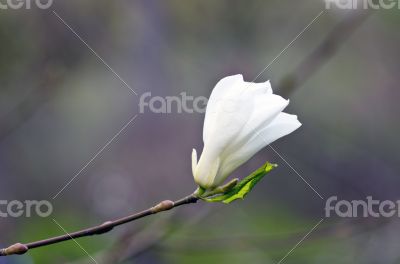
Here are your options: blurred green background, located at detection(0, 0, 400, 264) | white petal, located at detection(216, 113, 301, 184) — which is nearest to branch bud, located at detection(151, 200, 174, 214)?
white petal, located at detection(216, 113, 301, 184)

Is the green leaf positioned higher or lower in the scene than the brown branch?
higher

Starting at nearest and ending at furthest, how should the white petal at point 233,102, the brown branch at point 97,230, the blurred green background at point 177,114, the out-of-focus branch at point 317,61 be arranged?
the brown branch at point 97,230 < the white petal at point 233,102 < the out-of-focus branch at point 317,61 < the blurred green background at point 177,114

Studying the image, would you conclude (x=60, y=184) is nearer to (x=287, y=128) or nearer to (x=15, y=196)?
(x=15, y=196)

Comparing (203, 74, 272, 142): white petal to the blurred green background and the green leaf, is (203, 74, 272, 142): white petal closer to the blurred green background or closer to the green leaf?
the green leaf

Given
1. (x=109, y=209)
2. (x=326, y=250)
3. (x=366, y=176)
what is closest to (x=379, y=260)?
(x=326, y=250)

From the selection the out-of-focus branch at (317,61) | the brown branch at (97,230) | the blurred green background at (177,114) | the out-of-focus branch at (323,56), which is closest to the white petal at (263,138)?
the brown branch at (97,230)

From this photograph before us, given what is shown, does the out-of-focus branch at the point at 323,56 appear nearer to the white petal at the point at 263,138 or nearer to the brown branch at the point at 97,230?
the white petal at the point at 263,138
